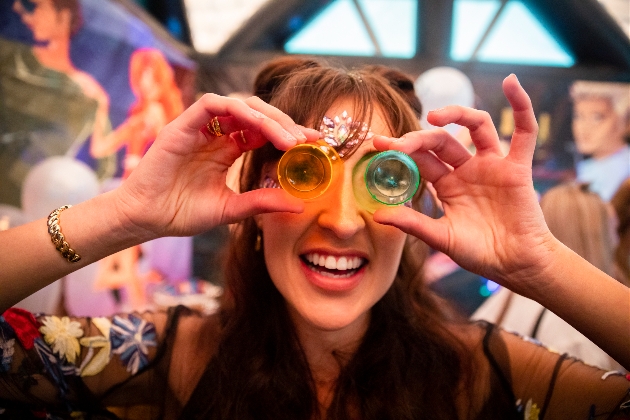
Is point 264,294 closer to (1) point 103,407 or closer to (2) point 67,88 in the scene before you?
(1) point 103,407

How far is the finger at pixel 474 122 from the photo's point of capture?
0.95 meters

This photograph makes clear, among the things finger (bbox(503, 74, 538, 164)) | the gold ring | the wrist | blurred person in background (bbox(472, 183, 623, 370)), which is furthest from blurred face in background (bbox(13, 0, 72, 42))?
blurred person in background (bbox(472, 183, 623, 370))

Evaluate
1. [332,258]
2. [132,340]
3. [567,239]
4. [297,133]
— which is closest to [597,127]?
[567,239]

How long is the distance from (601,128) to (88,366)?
392 cm

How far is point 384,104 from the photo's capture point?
1.16 meters

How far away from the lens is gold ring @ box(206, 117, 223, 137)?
104 cm

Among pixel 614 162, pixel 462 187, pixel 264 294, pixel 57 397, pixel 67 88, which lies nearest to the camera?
pixel 462 187

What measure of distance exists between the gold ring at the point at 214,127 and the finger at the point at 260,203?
16 cm

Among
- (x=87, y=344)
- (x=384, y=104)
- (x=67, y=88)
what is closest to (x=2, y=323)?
(x=87, y=344)

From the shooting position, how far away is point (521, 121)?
94 centimetres

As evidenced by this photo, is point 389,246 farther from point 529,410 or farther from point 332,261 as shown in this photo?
point 529,410

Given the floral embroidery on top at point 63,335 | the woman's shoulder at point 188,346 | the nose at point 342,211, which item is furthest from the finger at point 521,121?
the floral embroidery on top at point 63,335

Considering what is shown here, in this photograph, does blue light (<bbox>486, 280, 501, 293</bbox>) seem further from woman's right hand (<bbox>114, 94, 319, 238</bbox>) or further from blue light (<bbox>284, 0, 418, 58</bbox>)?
woman's right hand (<bbox>114, 94, 319, 238</bbox>)

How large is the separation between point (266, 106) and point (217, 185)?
0.26 m
